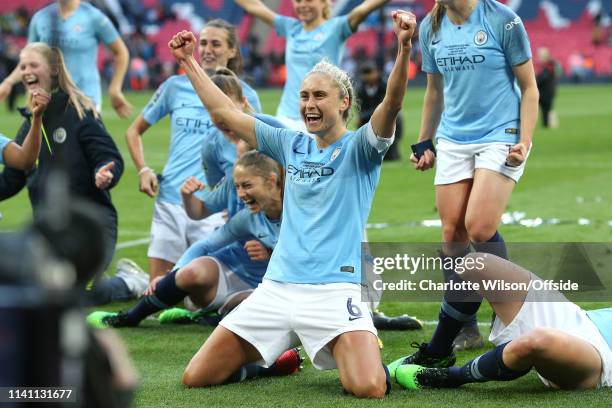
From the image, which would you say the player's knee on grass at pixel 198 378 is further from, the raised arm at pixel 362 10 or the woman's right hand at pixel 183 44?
the raised arm at pixel 362 10

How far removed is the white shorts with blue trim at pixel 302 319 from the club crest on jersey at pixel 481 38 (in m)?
1.57

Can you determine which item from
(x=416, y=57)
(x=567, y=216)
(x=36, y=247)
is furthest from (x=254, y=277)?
(x=416, y=57)

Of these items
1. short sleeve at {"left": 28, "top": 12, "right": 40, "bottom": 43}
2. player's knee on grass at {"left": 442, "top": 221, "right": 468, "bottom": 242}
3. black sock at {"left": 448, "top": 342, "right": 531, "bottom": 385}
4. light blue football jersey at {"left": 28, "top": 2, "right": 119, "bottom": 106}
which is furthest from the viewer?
light blue football jersey at {"left": 28, "top": 2, "right": 119, "bottom": 106}

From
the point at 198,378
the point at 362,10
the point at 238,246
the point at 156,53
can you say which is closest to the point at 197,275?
the point at 238,246

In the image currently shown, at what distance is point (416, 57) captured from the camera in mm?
36938

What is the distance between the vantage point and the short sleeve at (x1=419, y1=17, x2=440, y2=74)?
629 cm

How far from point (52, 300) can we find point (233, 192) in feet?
14.7

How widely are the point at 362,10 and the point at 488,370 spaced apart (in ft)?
14.4

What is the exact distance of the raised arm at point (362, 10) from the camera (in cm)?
846

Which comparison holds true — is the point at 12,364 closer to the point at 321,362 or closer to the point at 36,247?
the point at 36,247

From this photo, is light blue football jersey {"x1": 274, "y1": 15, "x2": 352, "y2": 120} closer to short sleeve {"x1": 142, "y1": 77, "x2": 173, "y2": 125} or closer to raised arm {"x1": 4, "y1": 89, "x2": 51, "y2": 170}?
short sleeve {"x1": 142, "y1": 77, "x2": 173, "y2": 125}

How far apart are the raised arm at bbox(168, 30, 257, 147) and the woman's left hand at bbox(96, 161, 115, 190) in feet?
3.98

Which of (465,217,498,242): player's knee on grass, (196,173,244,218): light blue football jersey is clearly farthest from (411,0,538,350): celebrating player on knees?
(196,173,244,218): light blue football jersey

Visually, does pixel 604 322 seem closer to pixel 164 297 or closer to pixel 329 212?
pixel 329 212
